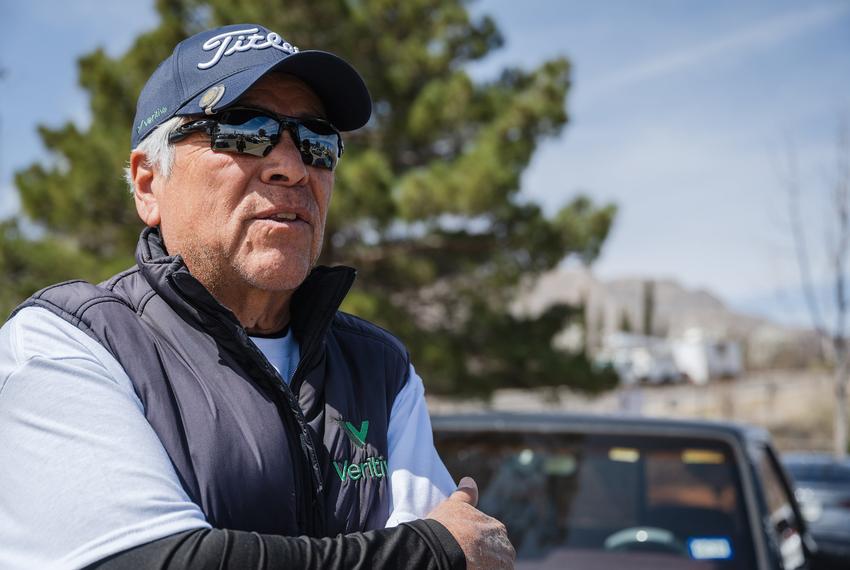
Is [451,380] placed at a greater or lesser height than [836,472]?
greater

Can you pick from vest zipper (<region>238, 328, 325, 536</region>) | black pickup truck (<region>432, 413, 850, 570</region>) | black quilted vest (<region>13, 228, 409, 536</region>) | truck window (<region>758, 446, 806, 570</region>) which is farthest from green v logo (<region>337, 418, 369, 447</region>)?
truck window (<region>758, 446, 806, 570</region>)

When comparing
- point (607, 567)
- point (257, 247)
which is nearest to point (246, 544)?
point (257, 247)

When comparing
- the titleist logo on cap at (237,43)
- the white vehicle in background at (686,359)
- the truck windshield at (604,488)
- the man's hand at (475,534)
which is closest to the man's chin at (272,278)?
the titleist logo on cap at (237,43)

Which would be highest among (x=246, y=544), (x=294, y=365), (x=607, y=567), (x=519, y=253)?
(x=519, y=253)

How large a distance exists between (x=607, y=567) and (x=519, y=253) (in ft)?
48.1

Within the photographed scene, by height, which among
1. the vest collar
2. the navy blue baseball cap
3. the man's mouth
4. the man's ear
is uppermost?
the navy blue baseball cap

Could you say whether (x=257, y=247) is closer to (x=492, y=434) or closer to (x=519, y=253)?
(x=492, y=434)

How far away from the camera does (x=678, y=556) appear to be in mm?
3658

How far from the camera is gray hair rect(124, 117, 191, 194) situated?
5.96 ft

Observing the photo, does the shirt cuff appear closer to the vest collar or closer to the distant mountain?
the vest collar

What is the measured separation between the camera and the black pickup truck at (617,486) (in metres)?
3.64

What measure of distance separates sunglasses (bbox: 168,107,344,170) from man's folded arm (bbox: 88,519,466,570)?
2.52ft

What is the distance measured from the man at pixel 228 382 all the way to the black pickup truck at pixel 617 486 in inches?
→ 76.9

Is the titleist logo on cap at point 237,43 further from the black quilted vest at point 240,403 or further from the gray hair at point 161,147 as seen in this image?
the black quilted vest at point 240,403
